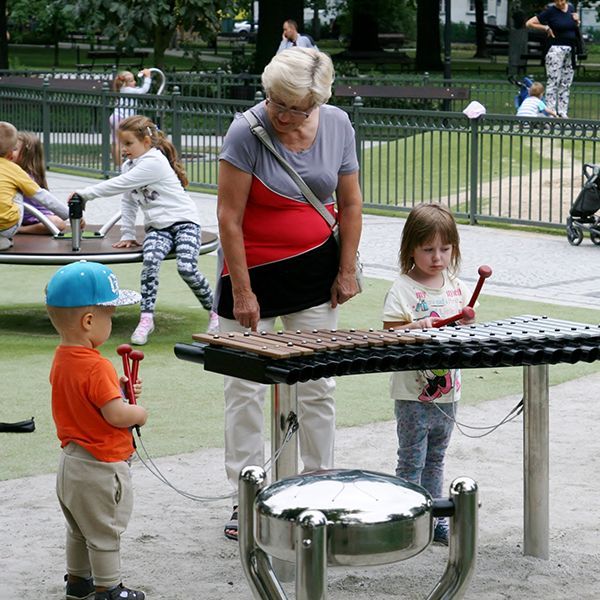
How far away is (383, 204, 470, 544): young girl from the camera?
5.34m

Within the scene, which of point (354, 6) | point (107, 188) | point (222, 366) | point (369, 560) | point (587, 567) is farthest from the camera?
point (354, 6)

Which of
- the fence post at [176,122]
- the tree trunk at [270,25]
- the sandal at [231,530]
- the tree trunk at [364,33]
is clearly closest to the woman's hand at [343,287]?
the sandal at [231,530]

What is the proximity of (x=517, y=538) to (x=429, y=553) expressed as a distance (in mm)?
394

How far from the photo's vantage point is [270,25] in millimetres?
31469

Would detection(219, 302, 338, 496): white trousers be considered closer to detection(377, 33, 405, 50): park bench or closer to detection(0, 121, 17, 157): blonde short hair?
detection(0, 121, 17, 157): blonde short hair

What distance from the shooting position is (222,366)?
4.54m

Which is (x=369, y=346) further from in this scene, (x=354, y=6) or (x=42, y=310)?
(x=354, y=6)

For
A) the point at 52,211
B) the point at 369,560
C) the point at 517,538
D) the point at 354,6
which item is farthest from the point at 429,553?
the point at 354,6

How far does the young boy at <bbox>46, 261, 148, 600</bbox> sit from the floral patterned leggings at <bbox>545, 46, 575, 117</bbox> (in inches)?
746

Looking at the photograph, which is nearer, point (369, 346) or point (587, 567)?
point (369, 346)

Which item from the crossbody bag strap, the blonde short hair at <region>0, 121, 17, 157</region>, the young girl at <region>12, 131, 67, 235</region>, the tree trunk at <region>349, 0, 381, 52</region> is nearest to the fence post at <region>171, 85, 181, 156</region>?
the young girl at <region>12, 131, 67, 235</region>

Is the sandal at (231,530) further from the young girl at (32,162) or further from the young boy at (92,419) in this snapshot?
the young girl at (32,162)

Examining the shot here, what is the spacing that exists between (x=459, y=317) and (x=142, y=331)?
4.39 metres

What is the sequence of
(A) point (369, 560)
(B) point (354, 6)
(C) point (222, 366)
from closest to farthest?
(A) point (369, 560) < (C) point (222, 366) < (B) point (354, 6)
